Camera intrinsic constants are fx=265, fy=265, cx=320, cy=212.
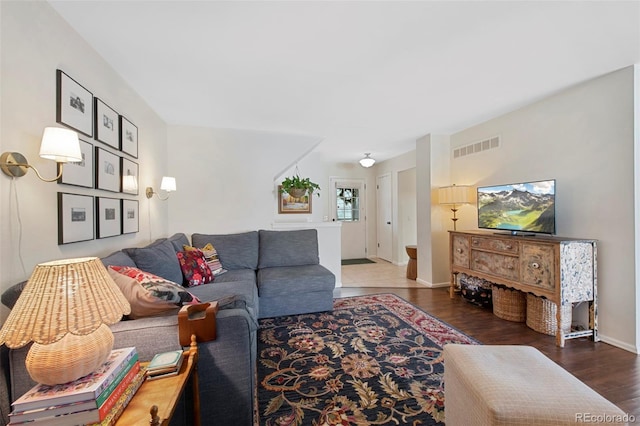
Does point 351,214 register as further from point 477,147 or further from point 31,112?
point 31,112

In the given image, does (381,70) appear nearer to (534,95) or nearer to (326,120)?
(326,120)

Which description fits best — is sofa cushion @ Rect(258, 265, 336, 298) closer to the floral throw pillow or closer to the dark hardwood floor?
the floral throw pillow

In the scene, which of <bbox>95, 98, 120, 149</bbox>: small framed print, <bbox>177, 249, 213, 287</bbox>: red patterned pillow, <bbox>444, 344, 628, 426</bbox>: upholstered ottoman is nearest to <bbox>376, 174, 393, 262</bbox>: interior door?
<bbox>177, 249, 213, 287</bbox>: red patterned pillow

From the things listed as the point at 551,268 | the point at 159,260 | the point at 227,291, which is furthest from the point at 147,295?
the point at 551,268

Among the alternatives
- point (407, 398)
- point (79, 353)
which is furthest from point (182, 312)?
point (407, 398)

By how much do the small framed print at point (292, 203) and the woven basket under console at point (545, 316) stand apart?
3.72 metres

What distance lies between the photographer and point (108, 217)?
2.04 m

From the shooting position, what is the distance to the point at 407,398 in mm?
1665

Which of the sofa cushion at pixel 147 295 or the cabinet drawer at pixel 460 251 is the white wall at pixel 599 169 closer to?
the cabinet drawer at pixel 460 251

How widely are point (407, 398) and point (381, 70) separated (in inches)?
95.0

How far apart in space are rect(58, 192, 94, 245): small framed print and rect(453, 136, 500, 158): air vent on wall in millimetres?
4179

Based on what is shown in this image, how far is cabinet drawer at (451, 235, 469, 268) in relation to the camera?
331 centimetres

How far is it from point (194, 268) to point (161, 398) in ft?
5.98

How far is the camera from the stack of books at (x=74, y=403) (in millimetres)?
772
